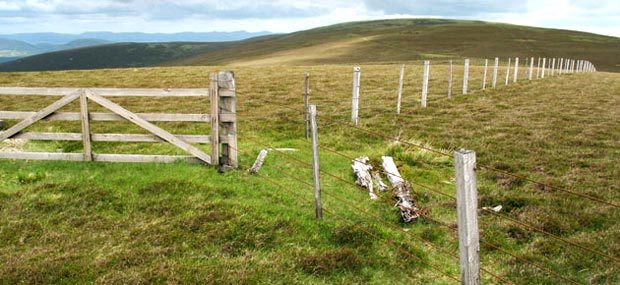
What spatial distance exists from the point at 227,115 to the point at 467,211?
603 centimetres

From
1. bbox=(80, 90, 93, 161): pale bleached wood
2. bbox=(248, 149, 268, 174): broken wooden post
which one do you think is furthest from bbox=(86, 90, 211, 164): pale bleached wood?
bbox=(248, 149, 268, 174): broken wooden post

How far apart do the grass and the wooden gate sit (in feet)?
1.08

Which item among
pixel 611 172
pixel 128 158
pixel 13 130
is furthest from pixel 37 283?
pixel 611 172

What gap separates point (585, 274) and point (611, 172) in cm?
505

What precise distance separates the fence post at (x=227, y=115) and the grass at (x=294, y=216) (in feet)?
1.35

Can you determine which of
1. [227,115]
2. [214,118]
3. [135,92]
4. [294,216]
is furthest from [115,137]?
[294,216]

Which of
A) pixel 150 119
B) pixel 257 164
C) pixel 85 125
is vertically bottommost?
pixel 257 164

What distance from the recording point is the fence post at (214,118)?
29.7 ft

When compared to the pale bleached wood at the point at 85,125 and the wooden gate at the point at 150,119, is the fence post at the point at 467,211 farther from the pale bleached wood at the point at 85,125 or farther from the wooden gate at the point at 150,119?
the pale bleached wood at the point at 85,125

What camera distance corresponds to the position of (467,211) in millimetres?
4230

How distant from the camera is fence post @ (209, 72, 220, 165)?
9055 millimetres

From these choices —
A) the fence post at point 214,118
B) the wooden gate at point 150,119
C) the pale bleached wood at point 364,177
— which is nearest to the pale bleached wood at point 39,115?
the wooden gate at point 150,119

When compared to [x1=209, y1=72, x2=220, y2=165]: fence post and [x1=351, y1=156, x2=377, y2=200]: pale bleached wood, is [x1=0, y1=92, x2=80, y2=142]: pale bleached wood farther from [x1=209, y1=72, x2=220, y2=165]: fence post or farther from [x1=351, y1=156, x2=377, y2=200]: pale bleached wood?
[x1=351, y1=156, x2=377, y2=200]: pale bleached wood

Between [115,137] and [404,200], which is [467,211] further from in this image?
[115,137]
